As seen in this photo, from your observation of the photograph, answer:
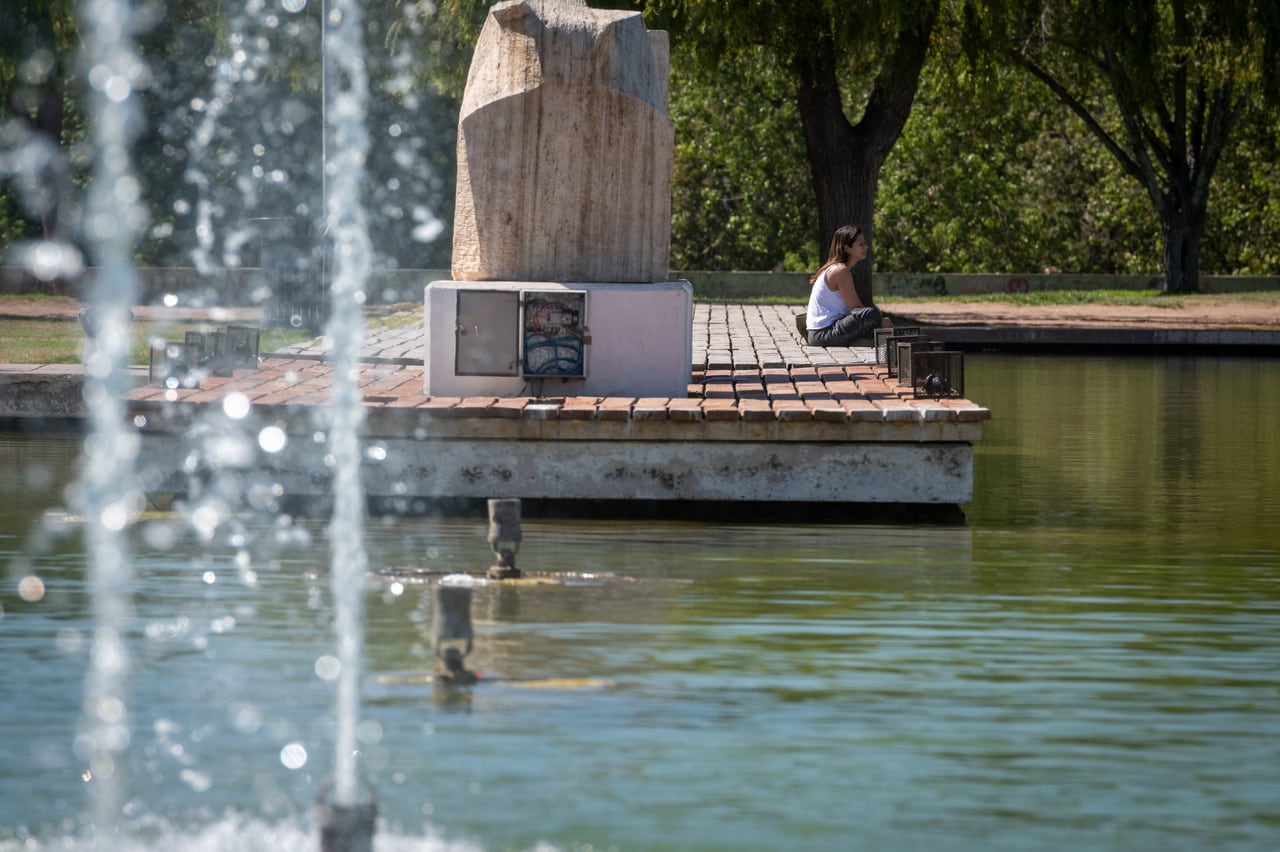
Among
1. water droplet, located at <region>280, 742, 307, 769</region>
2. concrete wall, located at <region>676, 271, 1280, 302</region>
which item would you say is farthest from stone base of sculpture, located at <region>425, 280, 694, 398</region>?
concrete wall, located at <region>676, 271, 1280, 302</region>

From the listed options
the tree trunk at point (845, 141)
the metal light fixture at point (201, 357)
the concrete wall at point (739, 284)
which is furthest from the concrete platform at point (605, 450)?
the concrete wall at point (739, 284)

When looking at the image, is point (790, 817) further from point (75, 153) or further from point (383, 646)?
point (75, 153)

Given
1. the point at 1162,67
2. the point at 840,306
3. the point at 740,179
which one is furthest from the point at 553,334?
the point at 740,179

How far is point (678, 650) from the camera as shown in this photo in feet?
22.0

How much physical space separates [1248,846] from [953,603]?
9.50 ft

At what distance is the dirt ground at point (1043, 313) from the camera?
25047 millimetres

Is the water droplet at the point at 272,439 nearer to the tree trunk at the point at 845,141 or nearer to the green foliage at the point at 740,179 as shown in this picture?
the tree trunk at the point at 845,141

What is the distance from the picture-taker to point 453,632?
6156mm

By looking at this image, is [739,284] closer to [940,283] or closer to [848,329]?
[940,283]

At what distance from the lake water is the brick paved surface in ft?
1.81

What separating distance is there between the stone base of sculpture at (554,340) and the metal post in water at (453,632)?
4632 mm

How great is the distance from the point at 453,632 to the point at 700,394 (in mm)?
5109

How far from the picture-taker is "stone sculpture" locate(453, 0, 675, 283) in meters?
10.9

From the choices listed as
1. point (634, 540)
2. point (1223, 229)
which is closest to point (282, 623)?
point (634, 540)
